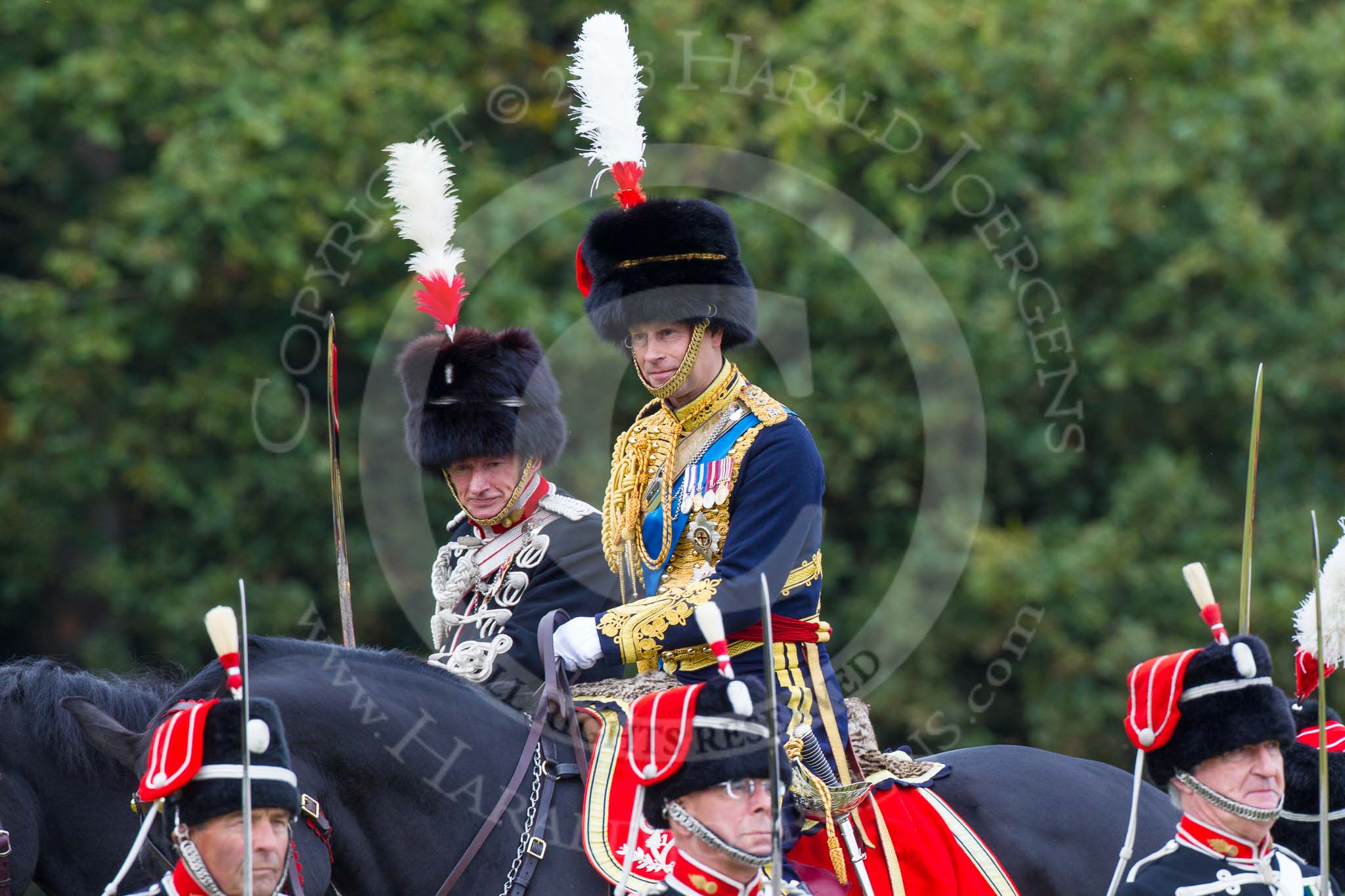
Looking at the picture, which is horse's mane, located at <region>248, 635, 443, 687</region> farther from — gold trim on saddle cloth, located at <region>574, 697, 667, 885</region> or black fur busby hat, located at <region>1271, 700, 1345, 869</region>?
black fur busby hat, located at <region>1271, 700, 1345, 869</region>

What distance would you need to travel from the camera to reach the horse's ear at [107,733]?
381cm

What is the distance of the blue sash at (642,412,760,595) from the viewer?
4535mm

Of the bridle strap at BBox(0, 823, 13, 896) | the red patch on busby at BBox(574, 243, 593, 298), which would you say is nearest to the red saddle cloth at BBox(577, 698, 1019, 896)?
the red patch on busby at BBox(574, 243, 593, 298)

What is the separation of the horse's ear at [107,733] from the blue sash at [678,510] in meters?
1.33

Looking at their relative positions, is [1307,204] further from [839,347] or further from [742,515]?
[742,515]

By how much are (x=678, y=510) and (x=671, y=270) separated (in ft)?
2.01

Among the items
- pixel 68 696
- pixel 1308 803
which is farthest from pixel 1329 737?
pixel 68 696

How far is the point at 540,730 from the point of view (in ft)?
14.0

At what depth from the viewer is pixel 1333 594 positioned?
469 cm

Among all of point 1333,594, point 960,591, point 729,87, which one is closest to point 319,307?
point 729,87

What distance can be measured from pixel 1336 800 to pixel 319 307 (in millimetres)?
6585

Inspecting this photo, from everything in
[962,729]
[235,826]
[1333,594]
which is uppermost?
[1333,594]

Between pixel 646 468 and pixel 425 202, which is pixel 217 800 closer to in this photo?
pixel 646 468

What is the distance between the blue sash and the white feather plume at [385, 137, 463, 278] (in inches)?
42.1
